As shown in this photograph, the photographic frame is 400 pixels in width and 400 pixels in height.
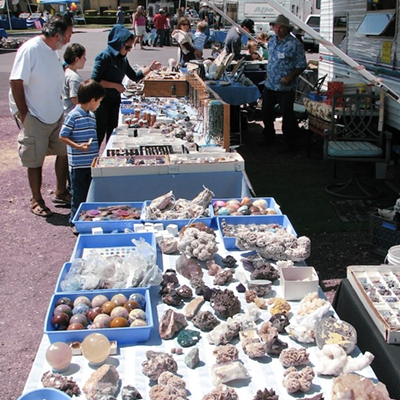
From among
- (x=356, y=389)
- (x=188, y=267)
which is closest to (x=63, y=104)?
(x=188, y=267)

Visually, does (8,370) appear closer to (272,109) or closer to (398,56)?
(398,56)

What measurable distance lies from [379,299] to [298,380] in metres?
0.67

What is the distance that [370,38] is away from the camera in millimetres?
6492

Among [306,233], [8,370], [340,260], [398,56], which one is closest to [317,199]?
[306,233]

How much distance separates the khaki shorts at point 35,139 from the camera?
489 centimetres

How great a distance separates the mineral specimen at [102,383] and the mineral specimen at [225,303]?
0.54 metres

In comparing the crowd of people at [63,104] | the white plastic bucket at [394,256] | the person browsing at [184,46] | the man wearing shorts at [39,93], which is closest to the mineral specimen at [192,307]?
the white plastic bucket at [394,256]

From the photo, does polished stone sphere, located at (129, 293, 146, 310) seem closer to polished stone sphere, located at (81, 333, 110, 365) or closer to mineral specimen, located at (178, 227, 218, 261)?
polished stone sphere, located at (81, 333, 110, 365)

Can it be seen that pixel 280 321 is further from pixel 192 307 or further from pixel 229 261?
pixel 229 261

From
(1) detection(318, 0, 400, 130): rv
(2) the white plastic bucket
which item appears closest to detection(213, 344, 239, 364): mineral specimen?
(2) the white plastic bucket

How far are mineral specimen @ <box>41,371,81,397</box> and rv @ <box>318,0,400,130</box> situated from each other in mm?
5025

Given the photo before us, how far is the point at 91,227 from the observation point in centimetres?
297

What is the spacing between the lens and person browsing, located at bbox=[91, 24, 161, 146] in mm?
5680

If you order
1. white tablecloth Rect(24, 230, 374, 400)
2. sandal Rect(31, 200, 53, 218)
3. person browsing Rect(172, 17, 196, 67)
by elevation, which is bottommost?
sandal Rect(31, 200, 53, 218)
